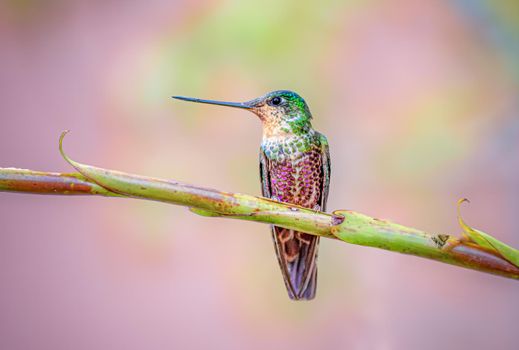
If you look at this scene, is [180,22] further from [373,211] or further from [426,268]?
[426,268]

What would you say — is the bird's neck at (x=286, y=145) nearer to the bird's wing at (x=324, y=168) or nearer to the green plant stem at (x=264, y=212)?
the bird's wing at (x=324, y=168)

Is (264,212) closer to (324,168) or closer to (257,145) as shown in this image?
(324,168)

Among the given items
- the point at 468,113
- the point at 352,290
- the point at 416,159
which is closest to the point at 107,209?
the point at 352,290

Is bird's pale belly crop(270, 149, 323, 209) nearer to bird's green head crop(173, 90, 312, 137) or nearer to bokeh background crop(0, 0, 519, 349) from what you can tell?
bird's green head crop(173, 90, 312, 137)

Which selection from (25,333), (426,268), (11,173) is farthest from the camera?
(426,268)

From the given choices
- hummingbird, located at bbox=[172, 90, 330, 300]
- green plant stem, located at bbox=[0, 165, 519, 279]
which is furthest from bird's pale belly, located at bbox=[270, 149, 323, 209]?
green plant stem, located at bbox=[0, 165, 519, 279]

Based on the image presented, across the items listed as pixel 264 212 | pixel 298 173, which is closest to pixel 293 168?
pixel 298 173

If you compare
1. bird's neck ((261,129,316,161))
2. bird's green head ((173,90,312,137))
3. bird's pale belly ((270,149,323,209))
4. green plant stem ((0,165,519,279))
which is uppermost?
bird's green head ((173,90,312,137))
